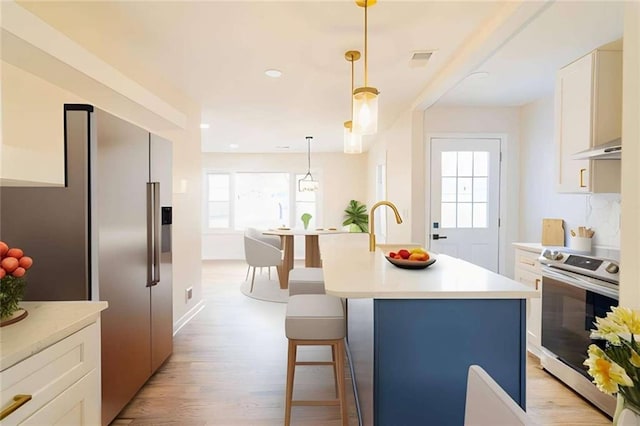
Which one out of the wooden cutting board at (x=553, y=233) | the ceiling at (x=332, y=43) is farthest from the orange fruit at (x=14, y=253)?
the wooden cutting board at (x=553, y=233)

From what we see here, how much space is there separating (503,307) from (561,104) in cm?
221

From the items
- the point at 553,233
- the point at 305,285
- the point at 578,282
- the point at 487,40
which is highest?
the point at 487,40

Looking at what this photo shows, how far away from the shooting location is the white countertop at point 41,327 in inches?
41.6

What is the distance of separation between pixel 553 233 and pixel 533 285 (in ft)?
2.43

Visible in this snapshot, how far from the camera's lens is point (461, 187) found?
438cm

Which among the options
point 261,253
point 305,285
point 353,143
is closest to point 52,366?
point 305,285

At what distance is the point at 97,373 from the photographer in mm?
1455

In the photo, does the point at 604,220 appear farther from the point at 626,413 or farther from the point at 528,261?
the point at 626,413

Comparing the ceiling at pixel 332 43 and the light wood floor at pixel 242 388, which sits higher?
the ceiling at pixel 332 43

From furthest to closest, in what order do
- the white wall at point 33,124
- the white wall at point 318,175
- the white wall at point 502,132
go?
the white wall at point 318,175
the white wall at point 502,132
the white wall at point 33,124

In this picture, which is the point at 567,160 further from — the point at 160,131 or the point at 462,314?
the point at 160,131

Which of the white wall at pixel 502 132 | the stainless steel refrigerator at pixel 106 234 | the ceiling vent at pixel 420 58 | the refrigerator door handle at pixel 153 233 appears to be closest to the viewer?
the stainless steel refrigerator at pixel 106 234

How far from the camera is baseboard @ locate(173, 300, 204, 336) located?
3523 mm

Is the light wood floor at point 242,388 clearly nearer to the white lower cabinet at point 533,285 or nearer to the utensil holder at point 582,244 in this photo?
the white lower cabinet at point 533,285
